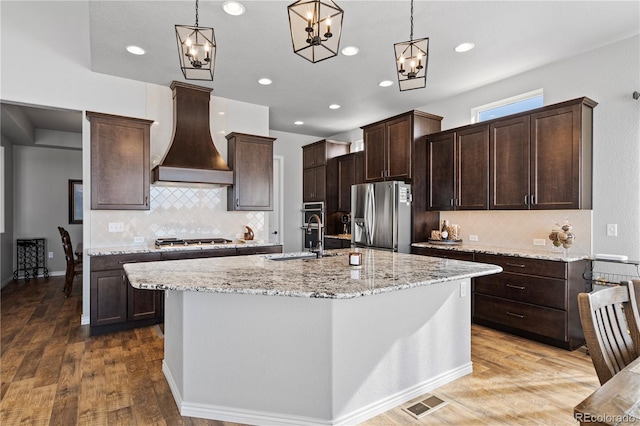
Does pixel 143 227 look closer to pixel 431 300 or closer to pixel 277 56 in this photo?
pixel 277 56

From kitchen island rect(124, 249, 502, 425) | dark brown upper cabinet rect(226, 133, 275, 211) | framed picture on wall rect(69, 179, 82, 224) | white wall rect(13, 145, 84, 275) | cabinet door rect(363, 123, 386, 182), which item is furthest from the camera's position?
framed picture on wall rect(69, 179, 82, 224)

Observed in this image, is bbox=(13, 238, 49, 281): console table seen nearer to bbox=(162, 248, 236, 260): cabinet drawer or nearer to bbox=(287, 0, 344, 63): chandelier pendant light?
bbox=(162, 248, 236, 260): cabinet drawer

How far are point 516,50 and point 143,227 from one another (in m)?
4.54

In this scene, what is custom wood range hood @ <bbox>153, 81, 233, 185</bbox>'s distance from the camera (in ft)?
13.3

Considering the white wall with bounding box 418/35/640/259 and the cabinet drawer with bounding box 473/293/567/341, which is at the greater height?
the white wall with bounding box 418/35/640/259

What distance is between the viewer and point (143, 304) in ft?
12.4

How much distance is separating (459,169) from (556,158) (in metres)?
1.10

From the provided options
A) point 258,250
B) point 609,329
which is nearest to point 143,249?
point 258,250

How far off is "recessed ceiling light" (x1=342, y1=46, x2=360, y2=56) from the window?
6.57 feet

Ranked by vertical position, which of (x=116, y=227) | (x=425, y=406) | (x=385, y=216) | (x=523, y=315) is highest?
(x=385, y=216)

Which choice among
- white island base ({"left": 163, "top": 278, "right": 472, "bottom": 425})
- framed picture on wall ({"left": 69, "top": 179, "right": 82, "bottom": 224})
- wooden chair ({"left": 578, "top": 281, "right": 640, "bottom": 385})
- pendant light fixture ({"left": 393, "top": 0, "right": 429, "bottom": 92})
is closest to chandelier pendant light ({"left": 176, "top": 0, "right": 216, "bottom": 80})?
pendant light fixture ({"left": 393, "top": 0, "right": 429, "bottom": 92})

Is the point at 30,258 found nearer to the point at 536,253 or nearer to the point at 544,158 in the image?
the point at 536,253

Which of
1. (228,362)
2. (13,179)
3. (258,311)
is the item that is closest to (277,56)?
(258,311)

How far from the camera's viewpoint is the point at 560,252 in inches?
142
